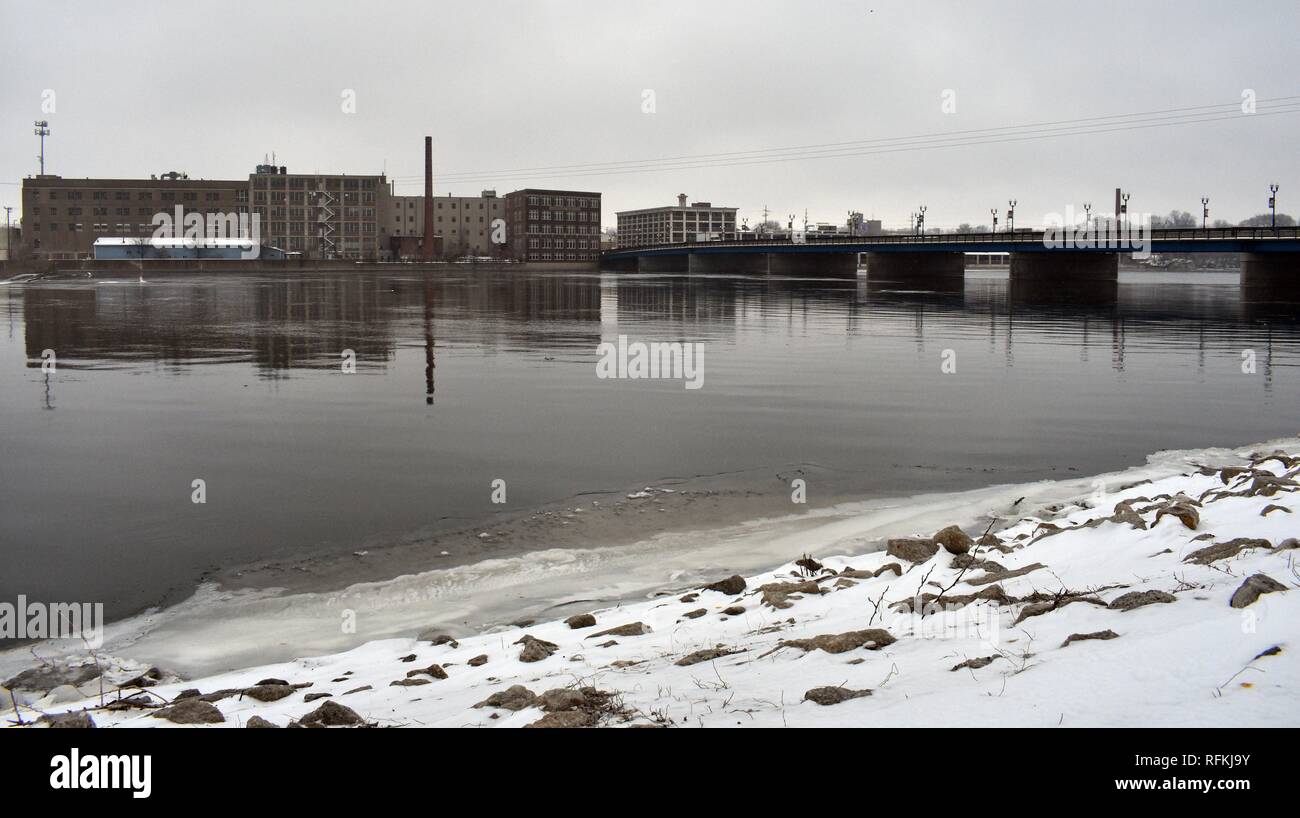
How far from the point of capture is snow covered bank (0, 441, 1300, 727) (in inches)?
229

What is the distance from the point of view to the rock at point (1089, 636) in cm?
667

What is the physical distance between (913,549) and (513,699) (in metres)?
5.28

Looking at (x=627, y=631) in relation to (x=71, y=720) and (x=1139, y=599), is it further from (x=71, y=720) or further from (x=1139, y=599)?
(x=71, y=720)

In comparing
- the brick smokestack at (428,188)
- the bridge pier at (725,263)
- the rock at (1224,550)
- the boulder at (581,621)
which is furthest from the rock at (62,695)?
the brick smokestack at (428,188)

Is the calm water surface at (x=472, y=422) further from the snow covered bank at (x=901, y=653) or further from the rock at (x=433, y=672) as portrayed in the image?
the rock at (x=433, y=672)

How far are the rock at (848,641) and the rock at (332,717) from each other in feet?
10.00

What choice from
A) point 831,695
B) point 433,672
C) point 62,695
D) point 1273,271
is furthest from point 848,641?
point 1273,271

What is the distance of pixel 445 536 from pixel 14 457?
878cm

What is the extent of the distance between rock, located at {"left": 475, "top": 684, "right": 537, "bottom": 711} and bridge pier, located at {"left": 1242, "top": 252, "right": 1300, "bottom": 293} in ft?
333

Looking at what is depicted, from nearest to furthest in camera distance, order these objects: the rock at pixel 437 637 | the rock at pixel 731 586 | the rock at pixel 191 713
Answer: the rock at pixel 191 713, the rock at pixel 437 637, the rock at pixel 731 586

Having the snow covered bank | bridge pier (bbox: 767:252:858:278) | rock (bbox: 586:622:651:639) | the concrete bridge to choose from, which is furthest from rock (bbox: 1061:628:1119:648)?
bridge pier (bbox: 767:252:858:278)

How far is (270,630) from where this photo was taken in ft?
32.0

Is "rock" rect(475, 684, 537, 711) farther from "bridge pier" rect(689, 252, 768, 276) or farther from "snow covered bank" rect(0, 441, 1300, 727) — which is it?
"bridge pier" rect(689, 252, 768, 276)
